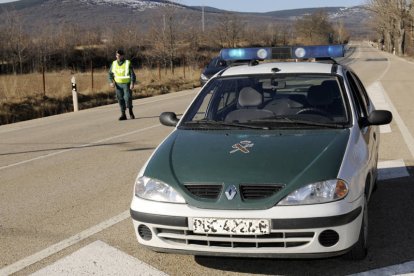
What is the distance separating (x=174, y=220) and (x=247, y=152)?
2.53 feet

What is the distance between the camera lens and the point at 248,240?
344cm

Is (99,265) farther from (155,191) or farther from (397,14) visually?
(397,14)

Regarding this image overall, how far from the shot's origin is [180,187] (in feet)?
11.8

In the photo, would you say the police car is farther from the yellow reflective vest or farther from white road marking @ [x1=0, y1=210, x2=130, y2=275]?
the yellow reflective vest

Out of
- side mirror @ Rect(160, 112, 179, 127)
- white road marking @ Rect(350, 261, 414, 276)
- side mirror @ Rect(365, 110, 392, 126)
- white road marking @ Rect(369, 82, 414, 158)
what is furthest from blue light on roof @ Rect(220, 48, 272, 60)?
white road marking @ Rect(350, 261, 414, 276)

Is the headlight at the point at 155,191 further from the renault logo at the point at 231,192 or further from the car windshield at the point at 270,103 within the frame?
the car windshield at the point at 270,103

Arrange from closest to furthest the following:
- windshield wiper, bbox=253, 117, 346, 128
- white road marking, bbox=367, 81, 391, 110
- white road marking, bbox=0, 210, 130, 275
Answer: white road marking, bbox=0, 210, 130, 275 → windshield wiper, bbox=253, 117, 346, 128 → white road marking, bbox=367, 81, 391, 110

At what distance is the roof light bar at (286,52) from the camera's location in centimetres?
639

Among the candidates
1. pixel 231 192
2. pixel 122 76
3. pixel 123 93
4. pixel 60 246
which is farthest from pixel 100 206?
pixel 123 93

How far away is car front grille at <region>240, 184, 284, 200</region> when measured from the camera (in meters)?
3.47

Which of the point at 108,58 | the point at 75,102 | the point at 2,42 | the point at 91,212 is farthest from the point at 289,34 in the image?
the point at 91,212

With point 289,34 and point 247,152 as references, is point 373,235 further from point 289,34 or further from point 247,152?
point 289,34

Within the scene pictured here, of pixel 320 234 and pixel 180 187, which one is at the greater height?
pixel 180 187

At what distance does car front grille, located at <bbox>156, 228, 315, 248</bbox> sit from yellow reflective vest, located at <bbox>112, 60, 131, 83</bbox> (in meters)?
A: 9.92
